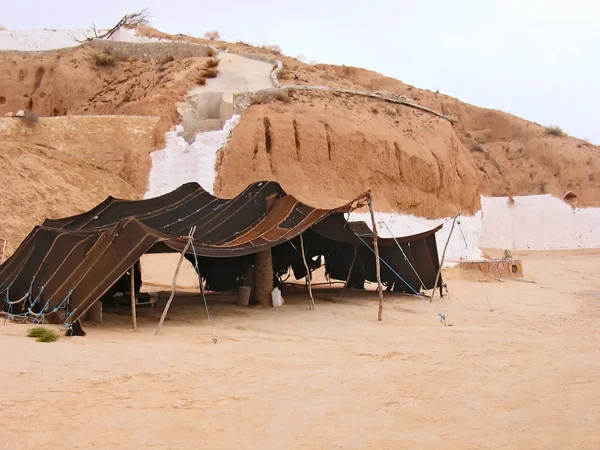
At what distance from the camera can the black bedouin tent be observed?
950 cm

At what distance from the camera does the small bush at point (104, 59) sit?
3014 centimetres

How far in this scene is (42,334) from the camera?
8102 millimetres

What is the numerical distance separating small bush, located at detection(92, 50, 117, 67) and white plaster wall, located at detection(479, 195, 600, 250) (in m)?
20.5

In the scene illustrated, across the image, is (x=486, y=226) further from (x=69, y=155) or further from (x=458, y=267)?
(x=69, y=155)

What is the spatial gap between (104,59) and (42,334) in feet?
80.8

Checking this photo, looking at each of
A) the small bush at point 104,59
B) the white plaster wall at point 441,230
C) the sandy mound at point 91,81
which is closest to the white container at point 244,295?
the white plaster wall at point 441,230

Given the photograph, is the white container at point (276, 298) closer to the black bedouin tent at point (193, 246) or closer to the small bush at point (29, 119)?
Result: the black bedouin tent at point (193, 246)

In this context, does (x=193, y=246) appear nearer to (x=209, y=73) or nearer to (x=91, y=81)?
(x=209, y=73)

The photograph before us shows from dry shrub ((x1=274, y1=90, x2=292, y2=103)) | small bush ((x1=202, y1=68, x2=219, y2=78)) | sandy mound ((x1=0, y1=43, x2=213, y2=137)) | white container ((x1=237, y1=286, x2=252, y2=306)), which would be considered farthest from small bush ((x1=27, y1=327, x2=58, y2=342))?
small bush ((x1=202, y1=68, x2=219, y2=78))

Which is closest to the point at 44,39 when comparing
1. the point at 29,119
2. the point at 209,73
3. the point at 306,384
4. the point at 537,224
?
the point at 209,73

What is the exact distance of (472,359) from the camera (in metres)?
7.36

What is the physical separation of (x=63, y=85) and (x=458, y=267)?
20250 mm

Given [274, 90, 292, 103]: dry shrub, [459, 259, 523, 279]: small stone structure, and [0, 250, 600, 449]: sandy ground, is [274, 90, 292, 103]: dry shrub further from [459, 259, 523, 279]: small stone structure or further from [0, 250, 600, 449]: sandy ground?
[0, 250, 600, 449]: sandy ground

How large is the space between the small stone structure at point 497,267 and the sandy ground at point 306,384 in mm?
8806
